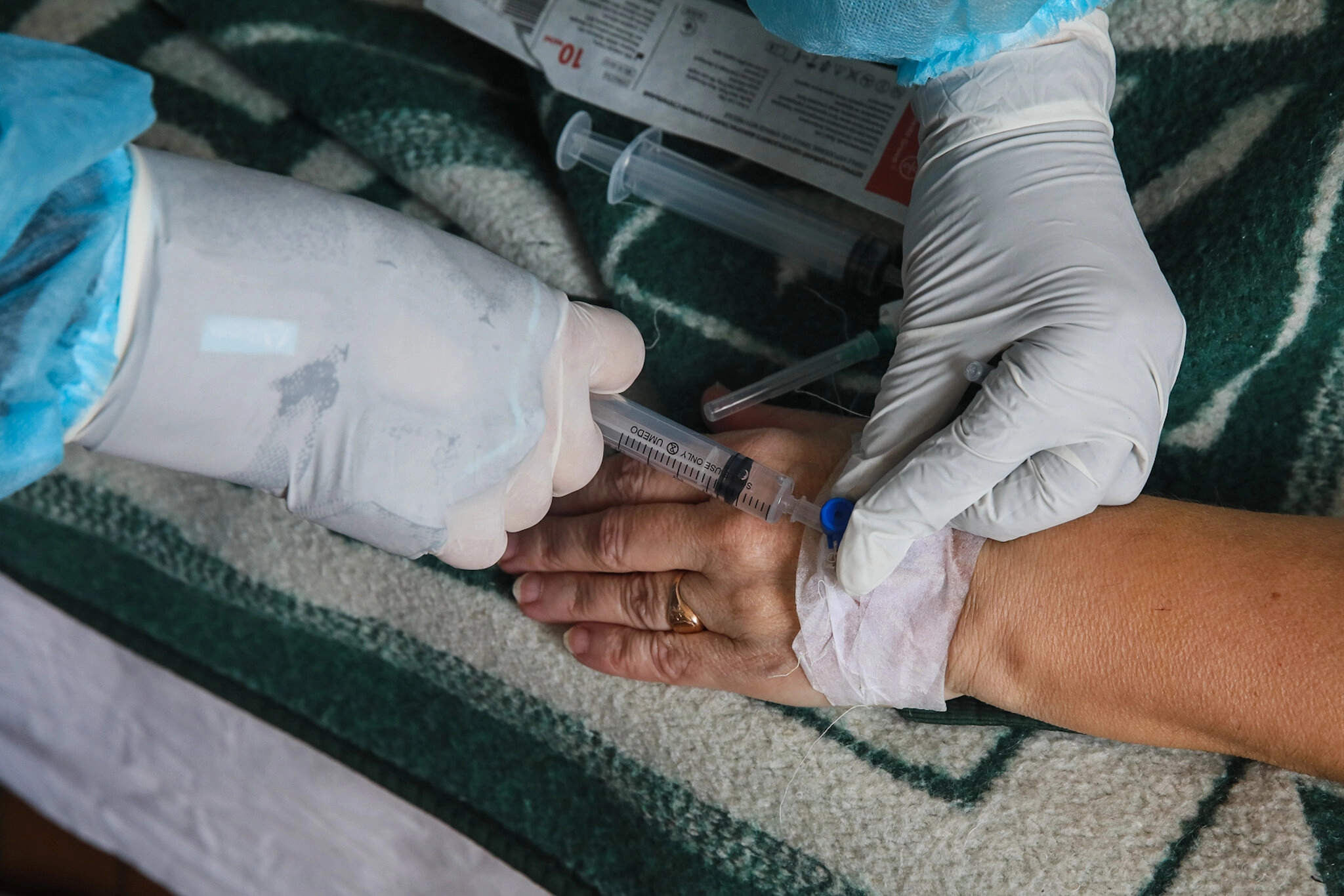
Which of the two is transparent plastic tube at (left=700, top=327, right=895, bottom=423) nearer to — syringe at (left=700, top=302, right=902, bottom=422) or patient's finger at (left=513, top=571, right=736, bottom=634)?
syringe at (left=700, top=302, right=902, bottom=422)

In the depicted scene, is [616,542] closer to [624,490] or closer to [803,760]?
[624,490]

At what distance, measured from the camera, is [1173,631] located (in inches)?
34.4

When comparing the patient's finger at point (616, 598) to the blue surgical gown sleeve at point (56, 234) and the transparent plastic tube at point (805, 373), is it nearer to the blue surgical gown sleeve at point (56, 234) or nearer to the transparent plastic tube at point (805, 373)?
the transparent plastic tube at point (805, 373)

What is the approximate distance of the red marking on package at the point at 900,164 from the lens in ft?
3.60

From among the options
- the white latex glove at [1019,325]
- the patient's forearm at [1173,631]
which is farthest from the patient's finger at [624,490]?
the patient's forearm at [1173,631]

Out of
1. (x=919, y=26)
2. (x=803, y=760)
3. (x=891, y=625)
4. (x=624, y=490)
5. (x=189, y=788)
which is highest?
(x=919, y=26)

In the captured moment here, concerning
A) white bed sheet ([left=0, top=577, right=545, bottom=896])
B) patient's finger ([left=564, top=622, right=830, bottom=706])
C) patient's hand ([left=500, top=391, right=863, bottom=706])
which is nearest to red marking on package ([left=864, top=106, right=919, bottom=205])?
patient's hand ([left=500, top=391, right=863, bottom=706])

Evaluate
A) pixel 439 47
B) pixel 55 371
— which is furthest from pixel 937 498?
pixel 439 47

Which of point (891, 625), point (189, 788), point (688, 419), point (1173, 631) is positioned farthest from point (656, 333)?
point (189, 788)

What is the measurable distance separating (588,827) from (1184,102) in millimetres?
1086

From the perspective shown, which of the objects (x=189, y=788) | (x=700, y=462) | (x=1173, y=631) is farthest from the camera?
(x=189, y=788)

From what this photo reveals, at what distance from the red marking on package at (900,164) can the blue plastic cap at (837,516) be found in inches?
16.5

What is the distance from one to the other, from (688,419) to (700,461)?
16cm

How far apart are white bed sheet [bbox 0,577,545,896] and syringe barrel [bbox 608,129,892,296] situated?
34.3 inches
